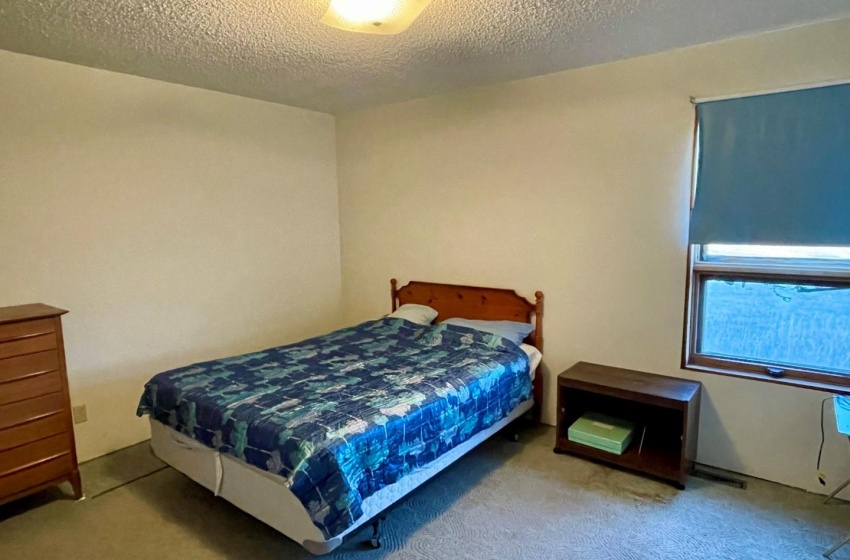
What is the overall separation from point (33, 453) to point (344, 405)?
1.58 m

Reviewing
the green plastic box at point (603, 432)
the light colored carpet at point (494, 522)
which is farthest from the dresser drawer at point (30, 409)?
the green plastic box at point (603, 432)

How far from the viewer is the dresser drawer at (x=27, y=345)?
234 centimetres

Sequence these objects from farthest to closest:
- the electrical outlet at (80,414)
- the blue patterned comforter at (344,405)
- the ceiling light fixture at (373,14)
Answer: the electrical outlet at (80,414)
the blue patterned comforter at (344,405)
the ceiling light fixture at (373,14)

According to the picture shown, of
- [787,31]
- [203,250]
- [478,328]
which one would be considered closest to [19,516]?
Answer: [203,250]

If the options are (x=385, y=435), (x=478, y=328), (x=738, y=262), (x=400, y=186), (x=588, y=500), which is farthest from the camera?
(x=400, y=186)

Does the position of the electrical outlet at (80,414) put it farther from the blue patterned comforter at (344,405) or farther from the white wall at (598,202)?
the white wall at (598,202)

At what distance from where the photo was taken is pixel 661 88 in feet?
9.31

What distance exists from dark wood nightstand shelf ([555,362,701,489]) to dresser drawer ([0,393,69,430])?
2.67 metres

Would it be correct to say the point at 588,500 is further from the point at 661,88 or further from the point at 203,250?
the point at 203,250

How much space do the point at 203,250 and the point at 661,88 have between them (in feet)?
10.2

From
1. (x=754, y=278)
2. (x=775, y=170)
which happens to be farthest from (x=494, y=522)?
(x=775, y=170)

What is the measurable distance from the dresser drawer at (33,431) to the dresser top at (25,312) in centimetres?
51

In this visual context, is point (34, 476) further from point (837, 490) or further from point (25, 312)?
point (837, 490)

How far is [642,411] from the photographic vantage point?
10.2ft
